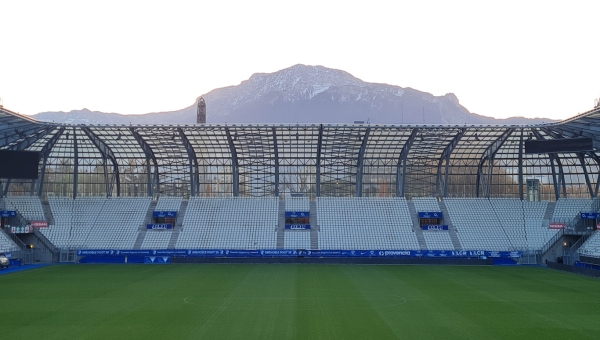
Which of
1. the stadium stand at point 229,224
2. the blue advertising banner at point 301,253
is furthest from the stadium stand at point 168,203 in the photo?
the blue advertising banner at point 301,253

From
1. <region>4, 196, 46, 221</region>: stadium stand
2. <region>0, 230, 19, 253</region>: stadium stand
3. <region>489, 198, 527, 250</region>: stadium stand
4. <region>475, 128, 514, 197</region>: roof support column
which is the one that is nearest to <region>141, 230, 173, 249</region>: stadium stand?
<region>4, 196, 46, 221</region>: stadium stand

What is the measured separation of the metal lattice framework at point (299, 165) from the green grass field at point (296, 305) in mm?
15073

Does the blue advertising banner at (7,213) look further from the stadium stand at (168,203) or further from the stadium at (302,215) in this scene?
the stadium stand at (168,203)

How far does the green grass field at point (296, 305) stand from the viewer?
22391 mm

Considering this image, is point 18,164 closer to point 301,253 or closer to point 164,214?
point 164,214

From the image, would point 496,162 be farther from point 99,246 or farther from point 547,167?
point 99,246

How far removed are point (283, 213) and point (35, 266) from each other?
23821mm

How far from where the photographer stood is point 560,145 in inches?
1983

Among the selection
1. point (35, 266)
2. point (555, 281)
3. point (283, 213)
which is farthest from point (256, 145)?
point (555, 281)

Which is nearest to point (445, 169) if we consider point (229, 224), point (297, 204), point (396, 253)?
point (396, 253)

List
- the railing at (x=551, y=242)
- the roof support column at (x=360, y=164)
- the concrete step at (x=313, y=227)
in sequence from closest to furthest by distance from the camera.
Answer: the railing at (x=551, y=242) → the roof support column at (x=360, y=164) → the concrete step at (x=313, y=227)

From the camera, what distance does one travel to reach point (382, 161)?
62.7 m

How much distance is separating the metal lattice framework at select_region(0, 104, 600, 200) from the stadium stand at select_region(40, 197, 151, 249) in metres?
1.51

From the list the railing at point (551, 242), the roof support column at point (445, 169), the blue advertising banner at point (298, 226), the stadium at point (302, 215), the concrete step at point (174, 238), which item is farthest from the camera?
the blue advertising banner at point (298, 226)
